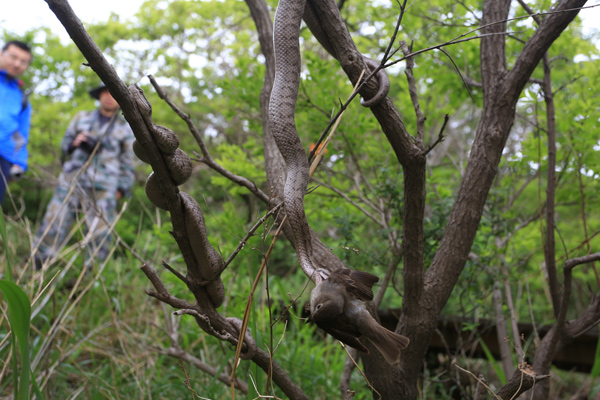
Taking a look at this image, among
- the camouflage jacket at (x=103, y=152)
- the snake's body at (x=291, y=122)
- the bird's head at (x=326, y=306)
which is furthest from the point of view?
the camouflage jacket at (x=103, y=152)

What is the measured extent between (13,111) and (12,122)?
0.11m

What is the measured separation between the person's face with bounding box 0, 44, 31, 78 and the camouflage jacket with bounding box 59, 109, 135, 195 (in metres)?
0.89

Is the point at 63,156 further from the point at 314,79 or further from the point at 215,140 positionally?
the point at 314,79

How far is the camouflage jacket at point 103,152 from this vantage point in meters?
4.96

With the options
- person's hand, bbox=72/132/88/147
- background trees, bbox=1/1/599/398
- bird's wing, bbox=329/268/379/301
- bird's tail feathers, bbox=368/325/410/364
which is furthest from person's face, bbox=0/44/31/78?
bird's tail feathers, bbox=368/325/410/364

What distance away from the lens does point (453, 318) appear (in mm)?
3916

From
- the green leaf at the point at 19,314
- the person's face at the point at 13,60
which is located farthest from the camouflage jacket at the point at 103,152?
the green leaf at the point at 19,314

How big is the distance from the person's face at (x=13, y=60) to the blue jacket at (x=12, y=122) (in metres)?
0.05

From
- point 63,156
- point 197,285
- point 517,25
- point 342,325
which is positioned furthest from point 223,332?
point 63,156

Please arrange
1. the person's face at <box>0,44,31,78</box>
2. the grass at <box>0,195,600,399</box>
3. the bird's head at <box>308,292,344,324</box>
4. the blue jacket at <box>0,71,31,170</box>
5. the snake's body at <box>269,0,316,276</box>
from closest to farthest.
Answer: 1. the bird's head at <box>308,292,344,324</box>
2. the snake's body at <box>269,0,316,276</box>
3. the grass at <box>0,195,600,399</box>
4. the blue jacket at <box>0,71,31,170</box>
5. the person's face at <box>0,44,31,78</box>

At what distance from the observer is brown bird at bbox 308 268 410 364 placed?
0.97 metres

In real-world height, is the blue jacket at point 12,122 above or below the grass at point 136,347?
above

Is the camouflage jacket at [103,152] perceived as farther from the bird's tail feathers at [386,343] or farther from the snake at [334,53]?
the bird's tail feathers at [386,343]

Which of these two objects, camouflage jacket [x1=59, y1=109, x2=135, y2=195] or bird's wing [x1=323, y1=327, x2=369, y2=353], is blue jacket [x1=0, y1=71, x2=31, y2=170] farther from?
bird's wing [x1=323, y1=327, x2=369, y2=353]
